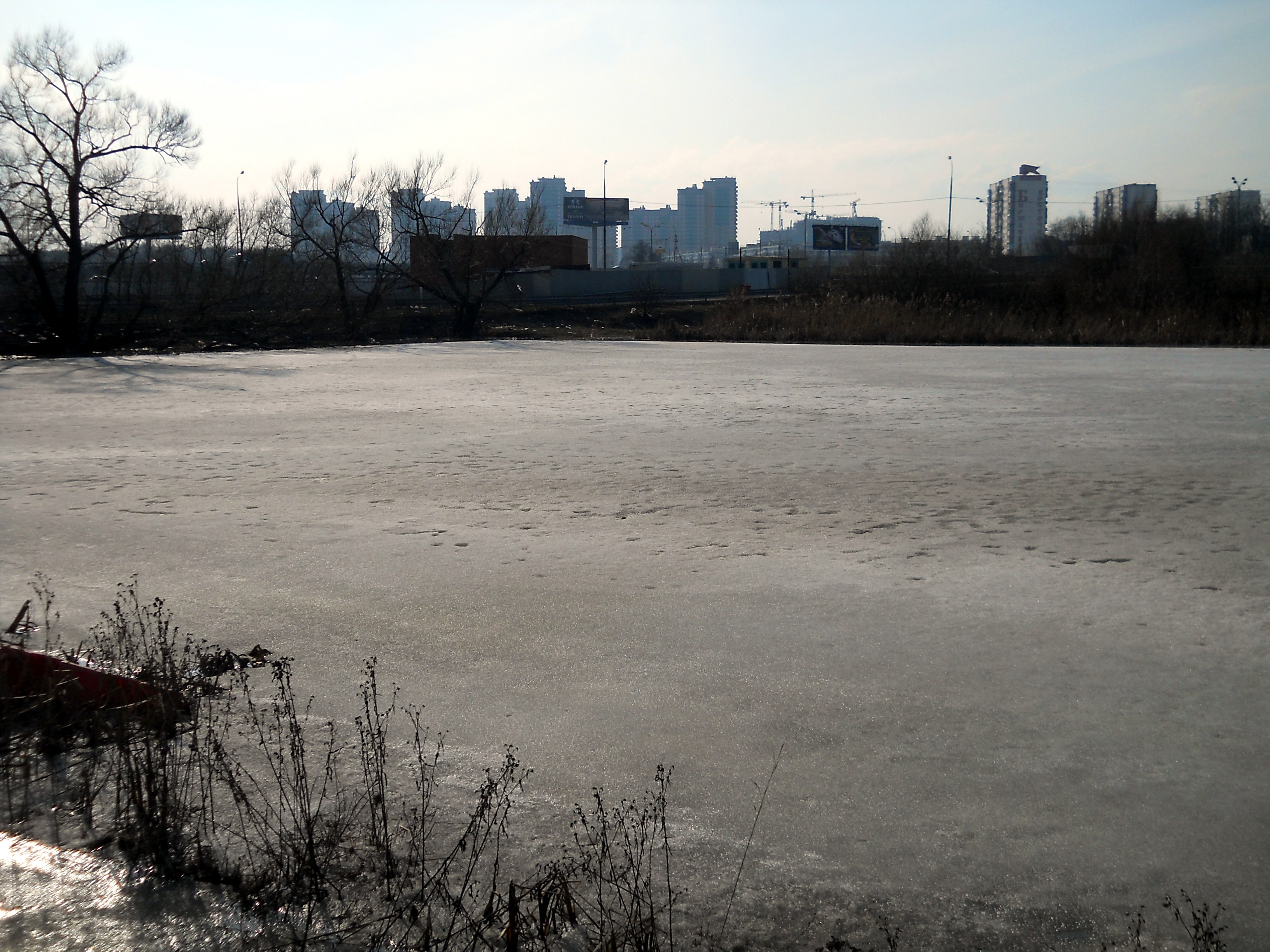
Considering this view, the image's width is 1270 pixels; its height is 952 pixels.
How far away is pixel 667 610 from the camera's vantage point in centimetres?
666

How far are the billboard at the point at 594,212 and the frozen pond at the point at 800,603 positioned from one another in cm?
9373

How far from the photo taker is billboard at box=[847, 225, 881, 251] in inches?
3957

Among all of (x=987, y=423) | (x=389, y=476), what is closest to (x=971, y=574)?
(x=389, y=476)

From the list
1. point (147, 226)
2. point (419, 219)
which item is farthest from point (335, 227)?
point (147, 226)

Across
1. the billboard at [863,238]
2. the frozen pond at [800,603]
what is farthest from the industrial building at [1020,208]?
the frozen pond at [800,603]

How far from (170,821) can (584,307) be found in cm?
4847

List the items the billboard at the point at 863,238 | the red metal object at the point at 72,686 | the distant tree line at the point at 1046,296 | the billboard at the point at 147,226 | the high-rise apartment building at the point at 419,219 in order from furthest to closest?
the billboard at the point at 863,238 < the high-rise apartment building at the point at 419,219 < the distant tree line at the point at 1046,296 < the billboard at the point at 147,226 < the red metal object at the point at 72,686

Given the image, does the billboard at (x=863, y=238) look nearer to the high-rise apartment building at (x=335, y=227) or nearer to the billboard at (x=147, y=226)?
the high-rise apartment building at (x=335, y=227)

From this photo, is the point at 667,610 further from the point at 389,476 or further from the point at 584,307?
the point at 584,307

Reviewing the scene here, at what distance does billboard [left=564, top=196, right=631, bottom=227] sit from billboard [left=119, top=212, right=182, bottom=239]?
7206cm

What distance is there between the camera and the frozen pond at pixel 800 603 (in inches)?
160

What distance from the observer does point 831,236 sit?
102 m

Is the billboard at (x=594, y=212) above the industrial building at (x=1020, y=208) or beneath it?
beneath

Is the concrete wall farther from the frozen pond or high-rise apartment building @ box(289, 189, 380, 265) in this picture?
the frozen pond
